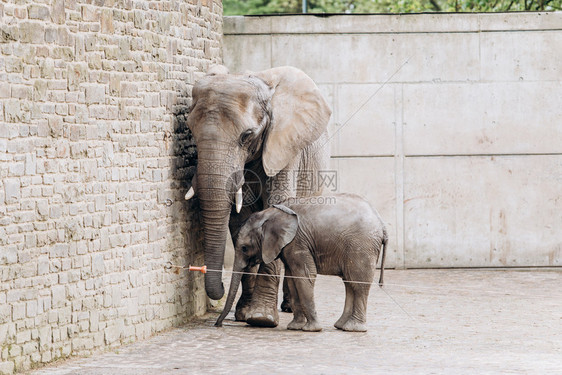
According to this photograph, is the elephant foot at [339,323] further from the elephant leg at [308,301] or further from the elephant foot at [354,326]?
the elephant leg at [308,301]

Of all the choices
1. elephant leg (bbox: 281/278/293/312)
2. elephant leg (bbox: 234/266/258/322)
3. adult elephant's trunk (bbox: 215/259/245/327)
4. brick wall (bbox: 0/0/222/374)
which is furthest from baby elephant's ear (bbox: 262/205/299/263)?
elephant leg (bbox: 281/278/293/312)

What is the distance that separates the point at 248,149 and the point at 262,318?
168 centimetres

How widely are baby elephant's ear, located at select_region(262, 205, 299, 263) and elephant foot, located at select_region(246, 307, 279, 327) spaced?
1.96ft

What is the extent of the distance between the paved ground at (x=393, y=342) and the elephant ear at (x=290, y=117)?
1740 millimetres

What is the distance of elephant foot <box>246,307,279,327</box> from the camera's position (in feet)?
36.6

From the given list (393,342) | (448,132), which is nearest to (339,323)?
(393,342)

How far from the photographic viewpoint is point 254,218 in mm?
11102

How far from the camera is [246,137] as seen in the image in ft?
36.8

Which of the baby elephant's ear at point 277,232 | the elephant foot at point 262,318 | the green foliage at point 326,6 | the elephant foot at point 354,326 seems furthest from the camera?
the green foliage at point 326,6

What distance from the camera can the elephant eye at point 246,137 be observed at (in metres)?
11.2

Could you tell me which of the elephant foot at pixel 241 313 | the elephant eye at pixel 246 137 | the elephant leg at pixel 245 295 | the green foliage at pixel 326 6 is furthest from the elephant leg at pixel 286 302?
the green foliage at pixel 326 6

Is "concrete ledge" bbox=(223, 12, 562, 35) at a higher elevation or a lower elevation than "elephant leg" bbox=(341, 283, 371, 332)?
higher

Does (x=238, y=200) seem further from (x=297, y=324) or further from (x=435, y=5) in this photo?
(x=435, y=5)

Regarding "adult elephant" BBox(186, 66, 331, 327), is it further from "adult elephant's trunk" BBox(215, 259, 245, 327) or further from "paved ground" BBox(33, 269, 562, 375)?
"paved ground" BBox(33, 269, 562, 375)
